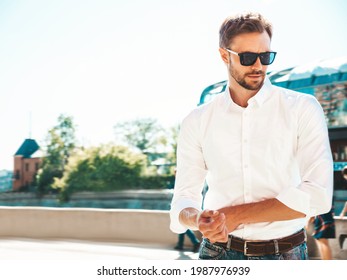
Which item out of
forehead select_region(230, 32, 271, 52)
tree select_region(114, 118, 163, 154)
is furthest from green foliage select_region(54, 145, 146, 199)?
forehead select_region(230, 32, 271, 52)

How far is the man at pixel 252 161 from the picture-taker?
1.35 m

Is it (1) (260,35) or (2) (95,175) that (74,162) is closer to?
(2) (95,175)

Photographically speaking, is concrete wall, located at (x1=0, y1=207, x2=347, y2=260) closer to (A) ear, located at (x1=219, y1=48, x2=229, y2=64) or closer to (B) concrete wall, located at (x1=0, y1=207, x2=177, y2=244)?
A: (B) concrete wall, located at (x1=0, y1=207, x2=177, y2=244)

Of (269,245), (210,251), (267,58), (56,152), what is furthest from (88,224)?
(56,152)

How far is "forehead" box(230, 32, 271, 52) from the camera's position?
1.42 meters

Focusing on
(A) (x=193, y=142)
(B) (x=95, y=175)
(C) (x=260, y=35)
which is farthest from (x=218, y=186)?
(B) (x=95, y=175)

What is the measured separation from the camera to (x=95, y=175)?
54.2 meters

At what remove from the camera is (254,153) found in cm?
149

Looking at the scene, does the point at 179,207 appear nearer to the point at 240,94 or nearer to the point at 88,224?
the point at 240,94

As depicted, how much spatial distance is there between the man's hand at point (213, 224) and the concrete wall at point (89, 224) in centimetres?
658

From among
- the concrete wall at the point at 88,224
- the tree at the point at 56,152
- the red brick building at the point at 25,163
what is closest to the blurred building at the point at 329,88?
the concrete wall at the point at 88,224

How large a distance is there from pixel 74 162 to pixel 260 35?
55045 mm

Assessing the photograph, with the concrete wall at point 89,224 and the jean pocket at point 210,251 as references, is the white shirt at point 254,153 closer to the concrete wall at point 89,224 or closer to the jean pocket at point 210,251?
the jean pocket at point 210,251

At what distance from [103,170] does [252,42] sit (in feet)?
174
